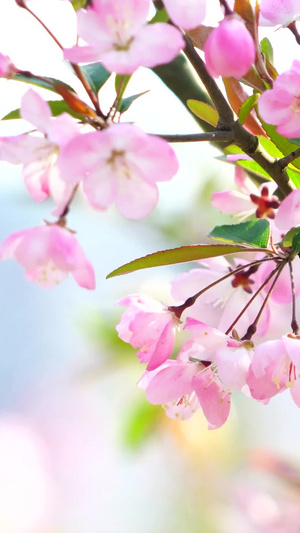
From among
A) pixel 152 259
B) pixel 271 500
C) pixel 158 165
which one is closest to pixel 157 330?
pixel 152 259

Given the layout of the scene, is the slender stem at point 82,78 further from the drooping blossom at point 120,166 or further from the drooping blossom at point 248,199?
the drooping blossom at point 248,199

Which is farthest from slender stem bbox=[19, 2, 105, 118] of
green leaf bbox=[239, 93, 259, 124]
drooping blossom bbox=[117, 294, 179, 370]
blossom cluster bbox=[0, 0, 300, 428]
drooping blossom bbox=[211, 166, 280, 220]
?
drooping blossom bbox=[211, 166, 280, 220]

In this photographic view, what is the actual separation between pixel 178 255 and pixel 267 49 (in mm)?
195

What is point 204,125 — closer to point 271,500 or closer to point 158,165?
point 158,165

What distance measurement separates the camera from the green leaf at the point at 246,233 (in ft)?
1.82

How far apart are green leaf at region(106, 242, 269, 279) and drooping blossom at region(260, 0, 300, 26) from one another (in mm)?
181

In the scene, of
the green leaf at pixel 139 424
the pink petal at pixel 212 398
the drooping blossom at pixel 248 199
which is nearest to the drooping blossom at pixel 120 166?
the pink petal at pixel 212 398

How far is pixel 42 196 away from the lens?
0.48 meters

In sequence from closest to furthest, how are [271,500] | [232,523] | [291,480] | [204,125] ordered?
[204,125]
[291,480]
[232,523]
[271,500]

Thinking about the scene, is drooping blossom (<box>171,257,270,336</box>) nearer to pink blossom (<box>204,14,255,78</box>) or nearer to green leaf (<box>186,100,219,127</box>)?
green leaf (<box>186,100,219,127</box>)

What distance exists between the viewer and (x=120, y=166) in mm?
443

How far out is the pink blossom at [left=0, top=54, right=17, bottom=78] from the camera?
432 mm

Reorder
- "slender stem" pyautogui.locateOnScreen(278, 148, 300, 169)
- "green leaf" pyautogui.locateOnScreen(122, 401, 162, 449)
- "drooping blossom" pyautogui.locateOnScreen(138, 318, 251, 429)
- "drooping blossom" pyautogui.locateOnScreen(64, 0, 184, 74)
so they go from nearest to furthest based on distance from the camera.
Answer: "drooping blossom" pyautogui.locateOnScreen(64, 0, 184, 74), "slender stem" pyautogui.locateOnScreen(278, 148, 300, 169), "drooping blossom" pyautogui.locateOnScreen(138, 318, 251, 429), "green leaf" pyautogui.locateOnScreen(122, 401, 162, 449)

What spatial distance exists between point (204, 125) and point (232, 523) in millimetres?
1265
